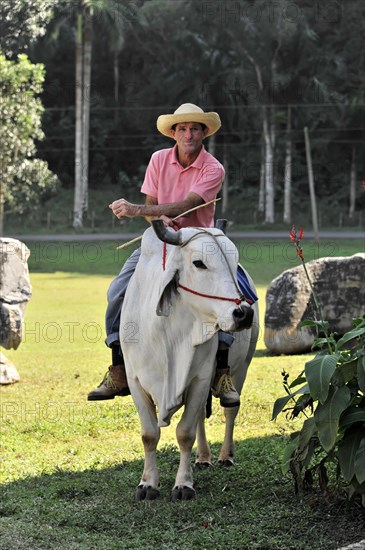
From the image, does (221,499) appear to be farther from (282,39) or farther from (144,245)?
(282,39)

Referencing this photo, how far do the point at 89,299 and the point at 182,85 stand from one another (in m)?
27.0

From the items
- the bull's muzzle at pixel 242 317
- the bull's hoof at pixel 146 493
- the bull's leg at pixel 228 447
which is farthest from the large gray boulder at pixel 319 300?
the bull's muzzle at pixel 242 317

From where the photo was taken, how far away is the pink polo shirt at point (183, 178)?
23.3 feet

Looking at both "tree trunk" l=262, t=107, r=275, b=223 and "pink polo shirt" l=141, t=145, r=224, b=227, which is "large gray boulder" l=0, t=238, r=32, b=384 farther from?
"tree trunk" l=262, t=107, r=275, b=223

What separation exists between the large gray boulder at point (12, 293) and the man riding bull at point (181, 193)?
4.64 meters

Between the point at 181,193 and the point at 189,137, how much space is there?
1.33 ft

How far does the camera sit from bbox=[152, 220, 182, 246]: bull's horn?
633 cm

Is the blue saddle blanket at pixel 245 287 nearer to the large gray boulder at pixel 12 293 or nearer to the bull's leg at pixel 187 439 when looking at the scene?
the bull's leg at pixel 187 439

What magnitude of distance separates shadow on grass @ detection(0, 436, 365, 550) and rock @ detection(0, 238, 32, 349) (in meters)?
4.46

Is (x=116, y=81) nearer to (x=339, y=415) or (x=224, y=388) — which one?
(x=224, y=388)

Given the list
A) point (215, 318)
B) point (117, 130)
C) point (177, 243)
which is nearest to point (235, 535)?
point (215, 318)

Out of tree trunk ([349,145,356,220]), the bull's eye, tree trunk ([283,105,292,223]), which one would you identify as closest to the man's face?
the bull's eye

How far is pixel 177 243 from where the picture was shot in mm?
6406

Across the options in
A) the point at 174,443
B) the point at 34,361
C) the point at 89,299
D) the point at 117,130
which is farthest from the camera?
the point at 117,130
